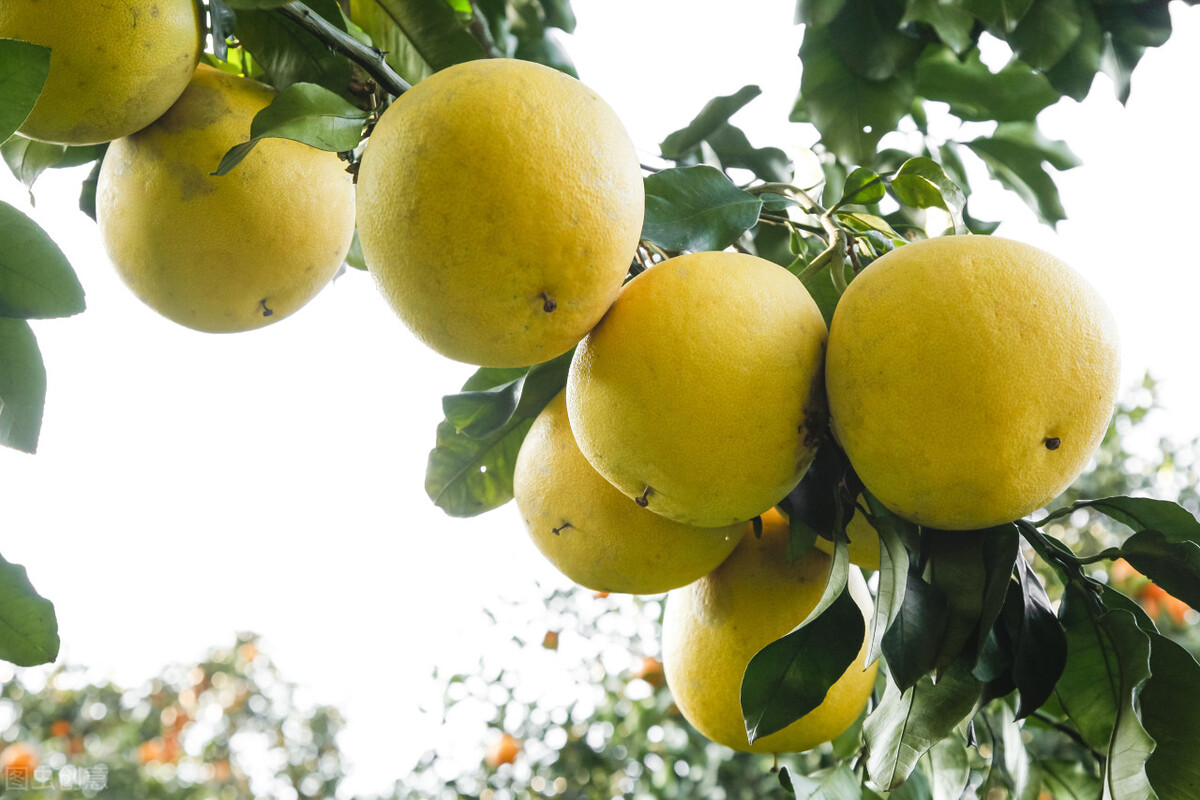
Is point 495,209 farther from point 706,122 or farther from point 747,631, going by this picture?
point 706,122

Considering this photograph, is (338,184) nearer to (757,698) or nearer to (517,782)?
(757,698)

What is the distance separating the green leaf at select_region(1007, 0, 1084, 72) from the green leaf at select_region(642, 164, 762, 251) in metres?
0.57

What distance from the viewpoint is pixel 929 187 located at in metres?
0.81

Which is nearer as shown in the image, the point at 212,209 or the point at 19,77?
the point at 19,77

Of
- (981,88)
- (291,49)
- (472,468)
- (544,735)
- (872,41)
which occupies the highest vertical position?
(291,49)

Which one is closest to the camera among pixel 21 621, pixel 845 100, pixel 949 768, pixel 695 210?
pixel 21 621

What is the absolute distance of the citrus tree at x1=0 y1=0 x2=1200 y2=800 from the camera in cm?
62

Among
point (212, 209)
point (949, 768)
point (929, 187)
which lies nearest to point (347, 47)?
point (212, 209)

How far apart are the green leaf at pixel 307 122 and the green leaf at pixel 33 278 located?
165 millimetres

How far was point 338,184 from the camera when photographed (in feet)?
2.90

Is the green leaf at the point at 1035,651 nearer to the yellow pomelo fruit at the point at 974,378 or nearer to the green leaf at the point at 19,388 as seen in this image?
the yellow pomelo fruit at the point at 974,378

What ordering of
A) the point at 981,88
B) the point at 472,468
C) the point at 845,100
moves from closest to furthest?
the point at 472,468
the point at 845,100
the point at 981,88

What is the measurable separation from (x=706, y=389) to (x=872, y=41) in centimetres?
78

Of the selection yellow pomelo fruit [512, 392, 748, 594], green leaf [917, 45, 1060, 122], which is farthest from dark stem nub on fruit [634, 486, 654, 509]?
green leaf [917, 45, 1060, 122]
